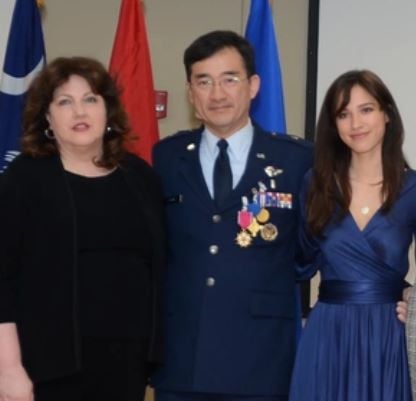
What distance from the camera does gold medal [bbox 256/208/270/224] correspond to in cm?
210

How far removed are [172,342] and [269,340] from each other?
0.28 metres

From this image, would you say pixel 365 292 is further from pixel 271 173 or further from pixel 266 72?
pixel 266 72

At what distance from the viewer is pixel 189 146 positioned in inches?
88.6

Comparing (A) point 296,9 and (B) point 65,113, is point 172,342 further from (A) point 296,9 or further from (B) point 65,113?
(A) point 296,9

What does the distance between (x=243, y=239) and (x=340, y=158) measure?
0.40 metres

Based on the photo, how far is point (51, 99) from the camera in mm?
2012

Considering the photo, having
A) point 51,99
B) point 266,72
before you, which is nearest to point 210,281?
point 51,99

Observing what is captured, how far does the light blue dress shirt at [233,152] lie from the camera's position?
7.10 feet

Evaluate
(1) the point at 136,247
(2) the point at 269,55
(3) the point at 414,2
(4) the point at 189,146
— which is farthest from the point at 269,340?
(3) the point at 414,2

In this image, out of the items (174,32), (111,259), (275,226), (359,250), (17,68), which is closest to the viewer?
(111,259)

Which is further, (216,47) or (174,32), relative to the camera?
(174,32)

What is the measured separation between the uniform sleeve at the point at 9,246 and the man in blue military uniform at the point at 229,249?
484 millimetres

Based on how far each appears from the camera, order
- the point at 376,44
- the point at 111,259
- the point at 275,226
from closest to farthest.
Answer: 1. the point at 111,259
2. the point at 275,226
3. the point at 376,44

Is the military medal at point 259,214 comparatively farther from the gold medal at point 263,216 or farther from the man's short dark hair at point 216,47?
the man's short dark hair at point 216,47
